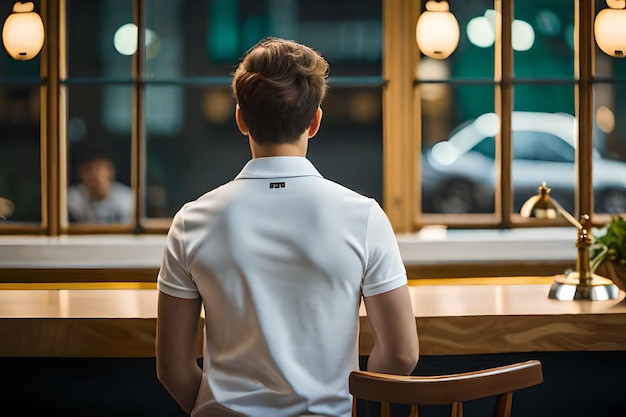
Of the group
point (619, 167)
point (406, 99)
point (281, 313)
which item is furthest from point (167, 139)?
point (281, 313)

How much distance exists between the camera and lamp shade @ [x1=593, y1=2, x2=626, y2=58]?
4.20 metres

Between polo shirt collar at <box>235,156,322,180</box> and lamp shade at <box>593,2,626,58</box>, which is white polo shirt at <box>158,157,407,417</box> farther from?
lamp shade at <box>593,2,626,58</box>

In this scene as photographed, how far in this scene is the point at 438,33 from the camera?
4141mm

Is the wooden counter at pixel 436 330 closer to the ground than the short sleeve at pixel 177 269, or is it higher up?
closer to the ground

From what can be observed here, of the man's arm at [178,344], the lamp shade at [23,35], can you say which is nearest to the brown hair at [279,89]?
the man's arm at [178,344]

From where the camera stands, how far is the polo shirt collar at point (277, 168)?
141 cm

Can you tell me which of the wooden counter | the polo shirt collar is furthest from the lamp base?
the polo shirt collar

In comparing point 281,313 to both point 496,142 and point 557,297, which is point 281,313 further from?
point 496,142

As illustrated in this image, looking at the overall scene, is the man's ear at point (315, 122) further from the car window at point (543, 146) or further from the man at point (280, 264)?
the car window at point (543, 146)

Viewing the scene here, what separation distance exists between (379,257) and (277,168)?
229 mm

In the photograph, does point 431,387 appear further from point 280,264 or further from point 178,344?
point 178,344

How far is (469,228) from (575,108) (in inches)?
33.4

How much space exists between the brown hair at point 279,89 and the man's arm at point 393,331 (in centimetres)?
32

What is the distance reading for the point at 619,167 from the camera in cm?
454
